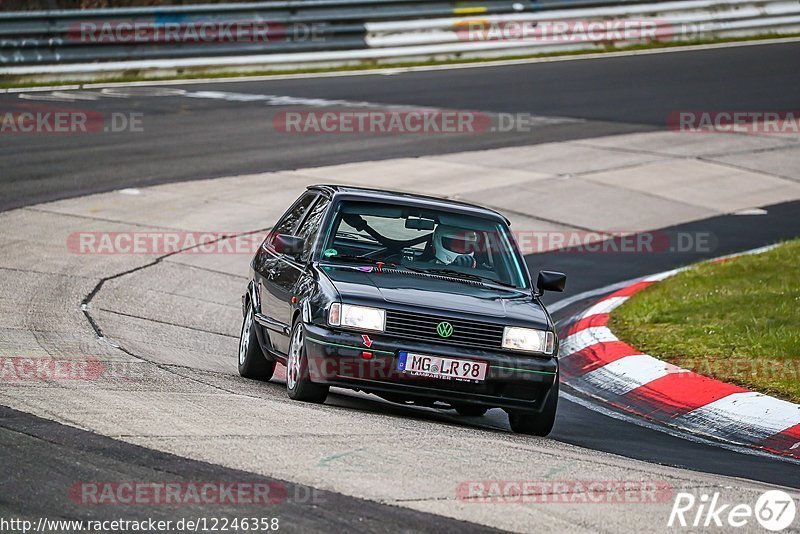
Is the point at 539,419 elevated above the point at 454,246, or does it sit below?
below

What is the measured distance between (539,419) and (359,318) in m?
1.30

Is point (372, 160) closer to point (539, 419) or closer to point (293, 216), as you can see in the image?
point (293, 216)

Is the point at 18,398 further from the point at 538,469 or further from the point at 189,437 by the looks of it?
the point at 538,469

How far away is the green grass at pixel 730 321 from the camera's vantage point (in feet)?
31.9

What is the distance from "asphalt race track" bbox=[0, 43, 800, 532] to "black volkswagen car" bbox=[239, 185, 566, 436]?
0.82ft

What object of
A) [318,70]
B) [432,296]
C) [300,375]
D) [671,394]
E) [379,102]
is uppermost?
[318,70]

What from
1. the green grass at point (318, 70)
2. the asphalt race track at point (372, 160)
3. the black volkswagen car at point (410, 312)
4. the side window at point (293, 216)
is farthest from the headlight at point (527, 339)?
the green grass at point (318, 70)

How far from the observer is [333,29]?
Answer: 91.1ft

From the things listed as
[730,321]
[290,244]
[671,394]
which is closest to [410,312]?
[290,244]

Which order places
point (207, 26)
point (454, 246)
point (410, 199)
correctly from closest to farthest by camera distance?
1. point (454, 246)
2. point (410, 199)
3. point (207, 26)

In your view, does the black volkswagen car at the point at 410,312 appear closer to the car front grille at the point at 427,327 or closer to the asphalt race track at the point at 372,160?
the car front grille at the point at 427,327

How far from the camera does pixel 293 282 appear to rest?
8.76 metres

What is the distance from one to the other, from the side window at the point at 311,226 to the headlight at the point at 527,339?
164cm

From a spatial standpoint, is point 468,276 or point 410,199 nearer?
point 468,276
